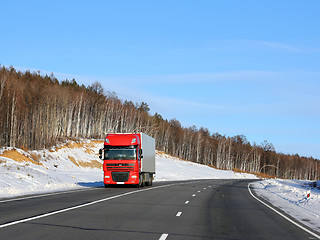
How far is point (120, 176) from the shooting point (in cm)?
3189

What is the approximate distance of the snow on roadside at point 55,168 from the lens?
32153 millimetres

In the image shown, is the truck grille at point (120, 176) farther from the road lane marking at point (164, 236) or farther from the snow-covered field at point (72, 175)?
the road lane marking at point (164, 236)

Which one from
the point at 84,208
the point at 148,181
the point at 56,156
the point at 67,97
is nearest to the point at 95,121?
the point at 67,97

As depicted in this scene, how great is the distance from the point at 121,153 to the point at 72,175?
22977 millimetres

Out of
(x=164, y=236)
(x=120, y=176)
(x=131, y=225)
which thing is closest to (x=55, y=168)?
(x=120, y=176)

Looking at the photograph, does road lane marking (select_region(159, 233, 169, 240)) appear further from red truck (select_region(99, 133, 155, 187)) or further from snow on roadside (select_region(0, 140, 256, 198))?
red truck (select_region(99, 133, 155, 187))

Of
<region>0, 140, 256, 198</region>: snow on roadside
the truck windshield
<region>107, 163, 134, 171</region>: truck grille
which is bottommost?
<region>0, 140, 256, 198</region>: snow on roadside

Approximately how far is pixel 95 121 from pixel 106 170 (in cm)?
8008

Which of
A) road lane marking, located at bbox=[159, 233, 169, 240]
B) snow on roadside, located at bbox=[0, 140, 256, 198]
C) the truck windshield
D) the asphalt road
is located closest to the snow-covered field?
snow on roadside, located at bbox=[0, 140, 256, 198]

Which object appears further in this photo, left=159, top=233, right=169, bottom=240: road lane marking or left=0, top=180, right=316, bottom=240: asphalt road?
left=0, top=180, right=316, bottom=240: asphalt road

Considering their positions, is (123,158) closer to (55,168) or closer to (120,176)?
(120,176)

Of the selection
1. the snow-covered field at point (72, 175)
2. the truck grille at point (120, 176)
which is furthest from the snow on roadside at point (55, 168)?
the truck grille at point (120, 176)

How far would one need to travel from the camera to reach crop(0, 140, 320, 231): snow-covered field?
81.4 feet

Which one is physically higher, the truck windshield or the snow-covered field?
the truck windshield
